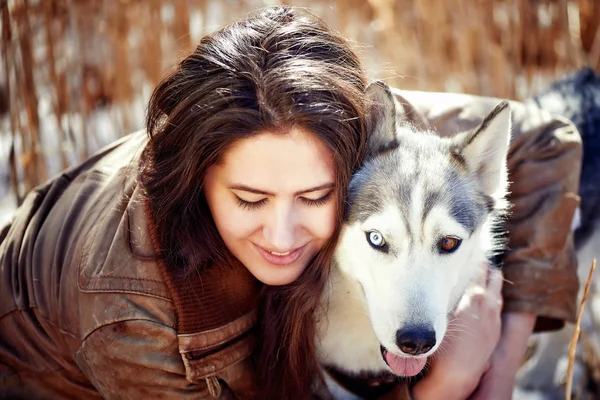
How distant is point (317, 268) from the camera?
209 cm

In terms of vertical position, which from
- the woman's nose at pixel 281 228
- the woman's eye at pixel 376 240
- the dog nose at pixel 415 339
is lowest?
the dog nose at pixel 415 339

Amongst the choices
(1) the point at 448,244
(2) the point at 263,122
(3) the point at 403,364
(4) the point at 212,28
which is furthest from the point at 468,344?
(4) the point at 212,28

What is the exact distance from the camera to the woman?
6.17 feet

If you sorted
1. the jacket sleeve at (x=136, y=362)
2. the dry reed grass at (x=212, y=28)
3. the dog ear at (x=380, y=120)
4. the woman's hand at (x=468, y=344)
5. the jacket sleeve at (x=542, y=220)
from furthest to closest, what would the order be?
the dry reed grass at (x=212, y=28), the jacket sleeve at (x=542, y=220), the woman's hand at (x=468, y=344), the dog ear at (x=380, y=120), the jacket sleeve at (x=136, y=362)

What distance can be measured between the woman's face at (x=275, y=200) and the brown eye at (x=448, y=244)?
37cm

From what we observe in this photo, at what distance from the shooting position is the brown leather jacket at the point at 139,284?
1978 mm

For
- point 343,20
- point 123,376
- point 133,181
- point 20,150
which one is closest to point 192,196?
point 133,181

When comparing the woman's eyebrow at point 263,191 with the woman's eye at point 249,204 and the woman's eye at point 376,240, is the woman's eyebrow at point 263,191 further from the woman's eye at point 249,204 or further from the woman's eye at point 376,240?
the woman's eye at point 376,240

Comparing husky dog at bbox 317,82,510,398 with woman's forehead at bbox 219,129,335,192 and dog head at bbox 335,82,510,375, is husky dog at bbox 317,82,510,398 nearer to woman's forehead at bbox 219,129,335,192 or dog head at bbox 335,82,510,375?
dog head at bbox 335,82,510,375

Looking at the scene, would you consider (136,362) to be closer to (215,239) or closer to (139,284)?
(139,284)

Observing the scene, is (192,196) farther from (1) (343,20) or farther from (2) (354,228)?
(1) (343,20)

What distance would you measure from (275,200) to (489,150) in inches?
34.3

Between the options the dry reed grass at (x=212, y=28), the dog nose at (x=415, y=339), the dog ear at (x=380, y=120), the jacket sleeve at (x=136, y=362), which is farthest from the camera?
the dry reed grass at (x=212, y=28)

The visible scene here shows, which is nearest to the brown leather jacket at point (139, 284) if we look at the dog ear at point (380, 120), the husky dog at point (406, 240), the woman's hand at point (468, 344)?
the woman's hand at point (468, 344)
